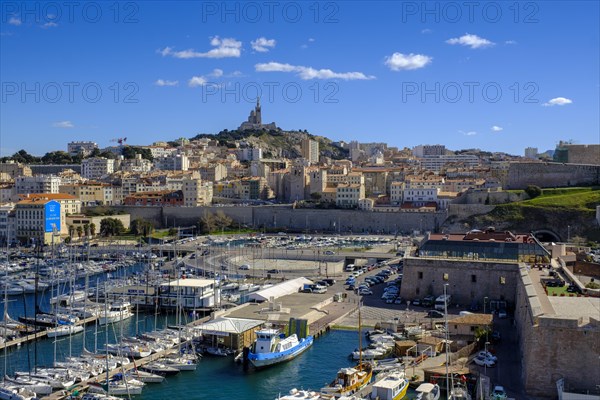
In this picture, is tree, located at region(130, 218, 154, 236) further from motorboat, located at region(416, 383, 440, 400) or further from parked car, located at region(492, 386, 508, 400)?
parked car, located at region(492, 386, 508, 400)

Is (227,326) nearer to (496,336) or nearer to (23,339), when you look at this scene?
(23,339)

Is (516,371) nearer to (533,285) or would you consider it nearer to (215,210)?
(533,285)

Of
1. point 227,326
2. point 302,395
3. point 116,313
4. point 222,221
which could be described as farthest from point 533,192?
point 302,395

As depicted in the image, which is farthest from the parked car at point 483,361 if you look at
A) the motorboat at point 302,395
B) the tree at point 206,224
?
the tree at point 206,224

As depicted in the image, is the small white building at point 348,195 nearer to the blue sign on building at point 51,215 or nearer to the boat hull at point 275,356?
the blue sign on building at point 51,215

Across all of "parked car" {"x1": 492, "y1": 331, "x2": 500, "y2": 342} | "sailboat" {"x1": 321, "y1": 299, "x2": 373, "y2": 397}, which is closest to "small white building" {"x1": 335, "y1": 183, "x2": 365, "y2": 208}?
"parked car" {"x1": 492, "y1": 331, "x2": 500, "y2": 342}

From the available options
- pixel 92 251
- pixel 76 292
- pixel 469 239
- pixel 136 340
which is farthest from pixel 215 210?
pixel 136 340
